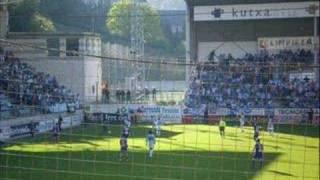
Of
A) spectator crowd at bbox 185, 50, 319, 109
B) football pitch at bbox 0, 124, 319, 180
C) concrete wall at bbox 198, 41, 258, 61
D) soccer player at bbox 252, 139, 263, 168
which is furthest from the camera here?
concrete wall at bbox 198, 41, 258, 61

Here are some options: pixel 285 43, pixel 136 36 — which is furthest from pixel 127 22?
pixel 285 43

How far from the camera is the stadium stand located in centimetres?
2359

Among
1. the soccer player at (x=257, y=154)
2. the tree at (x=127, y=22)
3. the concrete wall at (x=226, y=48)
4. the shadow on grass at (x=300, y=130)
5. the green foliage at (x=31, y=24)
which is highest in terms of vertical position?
the tree at (x=127, y=22)

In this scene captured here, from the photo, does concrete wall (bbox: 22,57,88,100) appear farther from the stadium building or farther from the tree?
the stadium building

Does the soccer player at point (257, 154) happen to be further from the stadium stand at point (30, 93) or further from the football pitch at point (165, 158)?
the stadium stand at point (30, 93)

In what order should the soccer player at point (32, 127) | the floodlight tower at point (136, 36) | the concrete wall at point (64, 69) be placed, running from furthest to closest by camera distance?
the floodlight tower at point (136, 36)
the concrete wall at point (64, 69)
the soccer player at point (32, 127)

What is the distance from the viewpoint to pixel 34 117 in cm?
2672

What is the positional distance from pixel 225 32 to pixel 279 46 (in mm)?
3459

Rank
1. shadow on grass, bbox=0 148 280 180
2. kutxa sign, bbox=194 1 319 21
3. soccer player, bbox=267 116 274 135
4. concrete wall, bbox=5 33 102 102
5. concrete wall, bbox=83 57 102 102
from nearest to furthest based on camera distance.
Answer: shadow on grass, bbox=0 148 280 180 → soccer player, bbox=267 116 274 135 → concrete wall, bbox=83 57 102 102 → concrete wall, bbox=5 33 102 102 → kutxa sign, bbox=194 1 319 21

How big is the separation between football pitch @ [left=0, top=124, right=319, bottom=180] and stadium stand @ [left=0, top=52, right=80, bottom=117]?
3.98 ft

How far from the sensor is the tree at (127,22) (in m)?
37.0

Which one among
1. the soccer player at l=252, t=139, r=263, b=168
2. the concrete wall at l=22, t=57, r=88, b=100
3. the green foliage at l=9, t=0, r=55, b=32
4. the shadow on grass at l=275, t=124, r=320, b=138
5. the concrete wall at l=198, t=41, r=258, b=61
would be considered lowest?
the shadow on grass at l=275, t=124, r=320, b=138

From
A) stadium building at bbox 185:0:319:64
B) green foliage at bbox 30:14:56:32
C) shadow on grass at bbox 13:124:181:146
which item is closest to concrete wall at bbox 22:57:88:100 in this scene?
green foliage at bbox 30:14:56:32

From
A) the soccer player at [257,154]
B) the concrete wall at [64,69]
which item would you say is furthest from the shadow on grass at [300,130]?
the soccer player at [257,154]
